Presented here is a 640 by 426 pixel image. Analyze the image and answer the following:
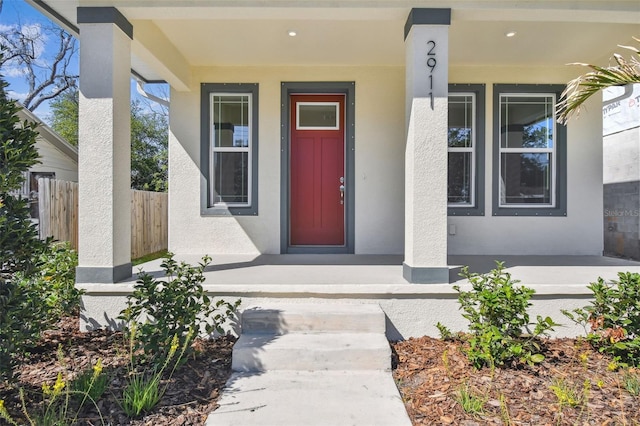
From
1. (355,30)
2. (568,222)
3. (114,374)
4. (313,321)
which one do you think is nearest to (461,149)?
(568,222)

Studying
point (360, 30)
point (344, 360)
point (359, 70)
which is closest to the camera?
point (344, 360)

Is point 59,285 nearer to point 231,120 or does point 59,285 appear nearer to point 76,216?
point 76,216

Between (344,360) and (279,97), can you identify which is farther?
(279,97)

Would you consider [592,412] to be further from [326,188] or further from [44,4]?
[44,4]

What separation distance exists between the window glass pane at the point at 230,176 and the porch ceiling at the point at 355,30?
4.22 feet

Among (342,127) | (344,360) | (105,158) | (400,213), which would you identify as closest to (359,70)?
(342,127)

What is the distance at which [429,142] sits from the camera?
11.1 ft

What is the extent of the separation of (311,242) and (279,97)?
2.10m

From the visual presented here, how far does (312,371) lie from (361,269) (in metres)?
1.59

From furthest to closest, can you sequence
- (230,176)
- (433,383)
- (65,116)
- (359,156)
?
(65,116) < (230,176) < (359,156) < (433,383)

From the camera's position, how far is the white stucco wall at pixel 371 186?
5375mm

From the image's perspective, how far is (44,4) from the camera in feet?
12.2

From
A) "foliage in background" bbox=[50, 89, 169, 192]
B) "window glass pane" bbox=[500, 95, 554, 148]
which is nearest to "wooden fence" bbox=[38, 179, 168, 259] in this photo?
"window glass pane" bbox=[500, 95, 554, 148]

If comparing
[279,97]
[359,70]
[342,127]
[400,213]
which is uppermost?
[359,70]
